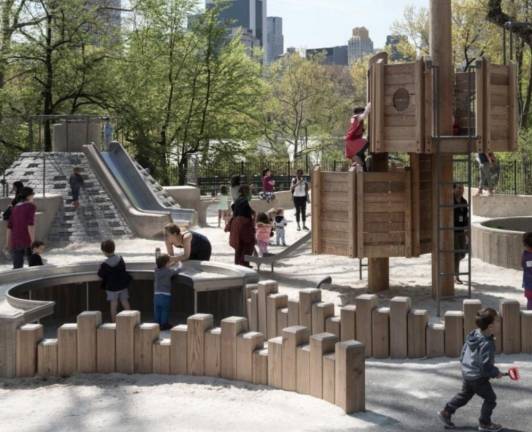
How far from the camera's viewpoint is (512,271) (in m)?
15.2

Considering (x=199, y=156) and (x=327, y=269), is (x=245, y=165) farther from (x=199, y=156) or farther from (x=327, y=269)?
(x=327, y=269)

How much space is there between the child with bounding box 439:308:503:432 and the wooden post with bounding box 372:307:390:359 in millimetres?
2742

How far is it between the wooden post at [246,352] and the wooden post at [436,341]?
1.97 m

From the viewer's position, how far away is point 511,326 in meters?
9.11

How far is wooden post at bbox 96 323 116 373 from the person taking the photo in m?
8.66

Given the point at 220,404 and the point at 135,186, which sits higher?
the point at 135,186

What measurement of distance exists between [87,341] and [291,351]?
2258 mm

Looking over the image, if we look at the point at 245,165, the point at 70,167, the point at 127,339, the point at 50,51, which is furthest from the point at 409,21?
the point at 127,339

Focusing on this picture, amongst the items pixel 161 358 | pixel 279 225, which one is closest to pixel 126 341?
pixel 161 358

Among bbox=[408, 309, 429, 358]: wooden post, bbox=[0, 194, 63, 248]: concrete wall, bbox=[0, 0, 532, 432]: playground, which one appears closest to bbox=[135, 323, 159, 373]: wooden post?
bbox=[0, 0, 532, 432]: playground

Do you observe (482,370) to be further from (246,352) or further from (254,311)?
(254,311)

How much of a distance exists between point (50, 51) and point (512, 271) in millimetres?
23870

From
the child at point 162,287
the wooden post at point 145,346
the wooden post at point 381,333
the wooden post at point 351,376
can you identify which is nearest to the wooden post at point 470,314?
the wooden post at point 381,333

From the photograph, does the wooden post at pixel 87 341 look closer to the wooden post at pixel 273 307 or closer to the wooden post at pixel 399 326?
the wooden post at pixel 273 307
